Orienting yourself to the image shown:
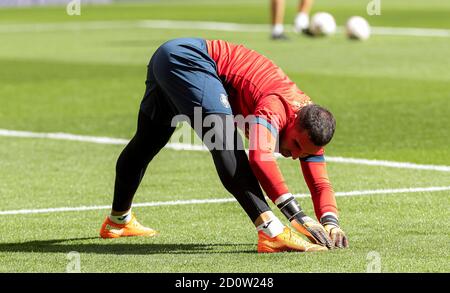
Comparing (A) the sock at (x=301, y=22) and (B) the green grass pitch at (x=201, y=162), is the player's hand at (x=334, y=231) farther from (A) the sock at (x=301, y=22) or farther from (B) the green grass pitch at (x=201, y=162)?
(A) the sock at (x=301, y=22)

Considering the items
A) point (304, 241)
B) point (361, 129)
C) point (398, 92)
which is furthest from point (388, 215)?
point (398, 92)

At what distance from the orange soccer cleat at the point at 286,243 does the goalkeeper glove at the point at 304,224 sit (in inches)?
1.8

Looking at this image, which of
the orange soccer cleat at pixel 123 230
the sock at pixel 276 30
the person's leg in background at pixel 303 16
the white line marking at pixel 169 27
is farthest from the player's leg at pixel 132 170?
the white line marking at pixel 169 27

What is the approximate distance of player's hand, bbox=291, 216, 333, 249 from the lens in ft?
28.4

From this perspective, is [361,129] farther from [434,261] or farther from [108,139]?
[434,261]

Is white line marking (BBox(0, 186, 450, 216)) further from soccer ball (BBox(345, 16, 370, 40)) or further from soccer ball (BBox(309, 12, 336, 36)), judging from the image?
soccer ball (BBox(309, 12, 336, 36))

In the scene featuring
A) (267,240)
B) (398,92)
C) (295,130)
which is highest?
(295,130)

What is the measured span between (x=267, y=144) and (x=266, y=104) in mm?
285

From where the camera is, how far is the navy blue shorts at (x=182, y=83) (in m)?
8.69

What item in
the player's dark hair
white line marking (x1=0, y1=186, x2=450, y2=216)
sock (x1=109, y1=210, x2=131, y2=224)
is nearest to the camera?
the player's dark hair

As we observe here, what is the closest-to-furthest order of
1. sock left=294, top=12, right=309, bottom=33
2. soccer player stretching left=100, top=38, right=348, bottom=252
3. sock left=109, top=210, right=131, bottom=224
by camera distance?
soccer player stretching left=100, top=38, right=348, bottom=252 < sock left=109, top=210, right=131, bottom=224 < sock left=294, top=12, right=309, bottom=33

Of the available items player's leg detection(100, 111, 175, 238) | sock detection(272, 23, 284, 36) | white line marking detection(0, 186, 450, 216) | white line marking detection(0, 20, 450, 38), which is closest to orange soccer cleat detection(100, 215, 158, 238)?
player's leg detection(100, 111, 175, 238)

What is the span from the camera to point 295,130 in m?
8.50

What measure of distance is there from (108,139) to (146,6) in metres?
28.1
